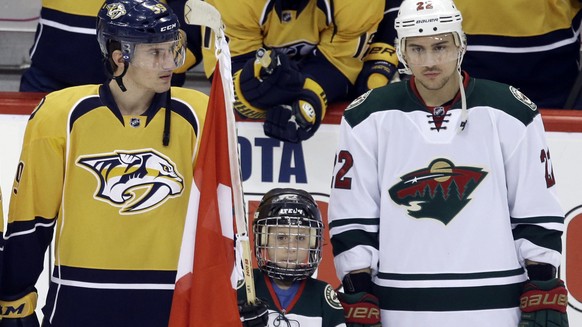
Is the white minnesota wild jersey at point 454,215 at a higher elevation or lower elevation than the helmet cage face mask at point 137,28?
lower

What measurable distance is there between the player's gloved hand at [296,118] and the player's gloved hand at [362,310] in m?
1.10

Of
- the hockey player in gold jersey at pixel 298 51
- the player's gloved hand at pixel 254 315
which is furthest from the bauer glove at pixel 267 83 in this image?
the player's gloved hand at pixel 254 315

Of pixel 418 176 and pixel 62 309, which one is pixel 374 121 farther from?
pixel 62 309

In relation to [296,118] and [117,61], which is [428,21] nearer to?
[117,61]

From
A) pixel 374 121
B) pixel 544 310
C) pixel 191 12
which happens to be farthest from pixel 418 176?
pixel 191 12

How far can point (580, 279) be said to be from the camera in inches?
180

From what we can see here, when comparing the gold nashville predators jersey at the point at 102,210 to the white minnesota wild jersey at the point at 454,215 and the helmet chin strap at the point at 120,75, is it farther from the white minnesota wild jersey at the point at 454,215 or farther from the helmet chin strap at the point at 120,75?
the white minnesota wild jersey at the point at 454,215

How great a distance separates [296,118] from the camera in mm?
4438

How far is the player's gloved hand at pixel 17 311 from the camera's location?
340cm

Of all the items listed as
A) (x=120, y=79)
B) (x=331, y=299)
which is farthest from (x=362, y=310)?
(x=120, y=79)

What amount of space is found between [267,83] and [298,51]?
1.11ft

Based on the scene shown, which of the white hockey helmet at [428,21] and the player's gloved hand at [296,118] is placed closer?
the white hockey helmet at [428,21]

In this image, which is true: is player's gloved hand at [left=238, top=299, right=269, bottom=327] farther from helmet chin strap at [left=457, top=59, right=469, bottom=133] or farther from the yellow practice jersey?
the yellow practice jersey

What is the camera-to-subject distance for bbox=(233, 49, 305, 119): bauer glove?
4.33m
